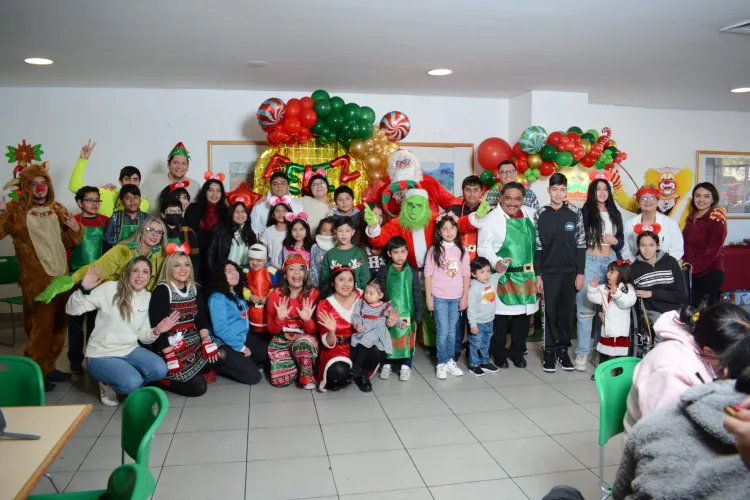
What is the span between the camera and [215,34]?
4.06 m

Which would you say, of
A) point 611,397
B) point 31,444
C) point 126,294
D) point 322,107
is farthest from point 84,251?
point 611,397

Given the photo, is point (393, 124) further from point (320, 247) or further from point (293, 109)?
point (320, 247)

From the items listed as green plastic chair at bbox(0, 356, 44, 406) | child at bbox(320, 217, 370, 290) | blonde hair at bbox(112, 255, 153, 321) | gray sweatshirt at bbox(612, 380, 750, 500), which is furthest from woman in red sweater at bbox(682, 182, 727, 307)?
green plastic chair at bbox(0, 356, 44, 406)

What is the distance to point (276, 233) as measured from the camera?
457 cm

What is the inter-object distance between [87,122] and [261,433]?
14.0 feet

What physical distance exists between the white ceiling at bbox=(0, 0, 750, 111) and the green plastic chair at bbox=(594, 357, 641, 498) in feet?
7.51

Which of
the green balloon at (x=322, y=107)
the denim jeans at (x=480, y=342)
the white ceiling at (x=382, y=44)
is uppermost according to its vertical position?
the white ceiling at (x=382, y=44)

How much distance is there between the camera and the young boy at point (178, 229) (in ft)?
14.3

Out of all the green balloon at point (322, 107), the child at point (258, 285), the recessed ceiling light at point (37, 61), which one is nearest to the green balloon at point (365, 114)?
the green balloon at point (322, 107)

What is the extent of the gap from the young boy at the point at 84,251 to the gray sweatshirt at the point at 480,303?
2.90 m

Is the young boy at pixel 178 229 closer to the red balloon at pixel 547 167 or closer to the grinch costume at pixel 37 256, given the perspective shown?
the grinch costume at pixel 37 256

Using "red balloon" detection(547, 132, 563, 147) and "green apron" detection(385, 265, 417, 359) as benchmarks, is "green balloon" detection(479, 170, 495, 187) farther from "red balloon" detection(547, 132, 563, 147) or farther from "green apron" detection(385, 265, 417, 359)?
"green apron" detection(385, 265, 417, 359)

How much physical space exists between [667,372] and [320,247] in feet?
9.54

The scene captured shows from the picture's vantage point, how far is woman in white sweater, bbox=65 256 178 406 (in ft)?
12.0
